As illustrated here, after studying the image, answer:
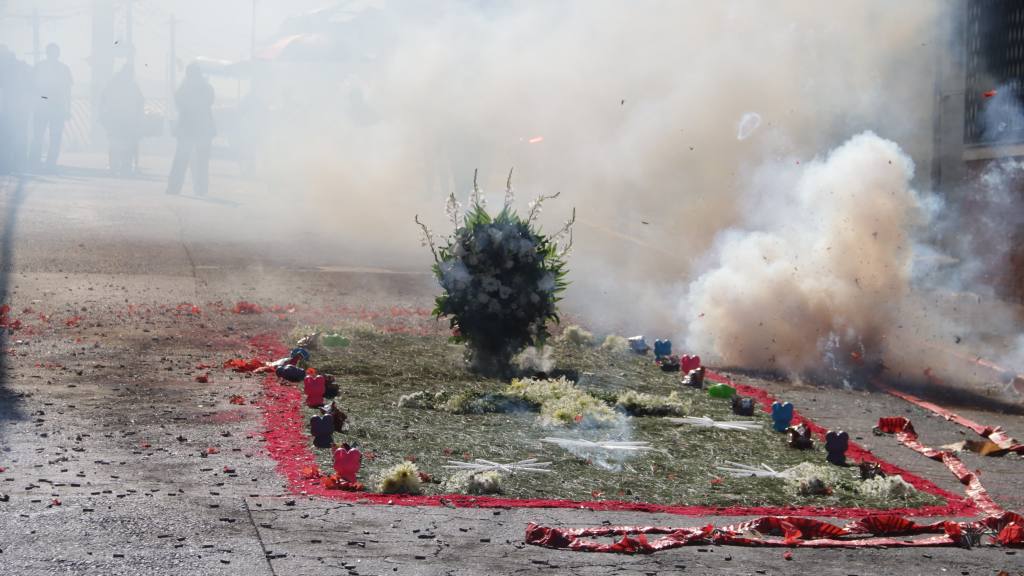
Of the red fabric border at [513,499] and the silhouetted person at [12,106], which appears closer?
the red fabric border at [513,499]

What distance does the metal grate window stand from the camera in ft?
58.0

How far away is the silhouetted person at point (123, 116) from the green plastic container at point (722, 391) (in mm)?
26891

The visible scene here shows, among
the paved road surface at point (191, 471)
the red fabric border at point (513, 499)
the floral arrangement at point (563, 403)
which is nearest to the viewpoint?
the paved road surface at point (191, 471)

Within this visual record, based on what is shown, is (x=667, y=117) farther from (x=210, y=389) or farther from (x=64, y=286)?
(x=210, y=389)

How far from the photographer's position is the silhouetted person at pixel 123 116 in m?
34.5

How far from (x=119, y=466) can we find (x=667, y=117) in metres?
17.3

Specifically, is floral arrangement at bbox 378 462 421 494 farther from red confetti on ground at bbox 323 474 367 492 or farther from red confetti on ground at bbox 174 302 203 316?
red confetti on ground at bbox 174 302 203 316

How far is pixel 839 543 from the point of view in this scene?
702cm

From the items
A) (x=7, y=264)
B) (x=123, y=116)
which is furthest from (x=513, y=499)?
(x=123, y=116)

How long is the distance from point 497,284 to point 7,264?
390 inches

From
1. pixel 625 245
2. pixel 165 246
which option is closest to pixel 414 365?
pixel 165 246

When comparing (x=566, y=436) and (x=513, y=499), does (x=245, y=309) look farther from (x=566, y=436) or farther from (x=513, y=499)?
(x=513, y=499)

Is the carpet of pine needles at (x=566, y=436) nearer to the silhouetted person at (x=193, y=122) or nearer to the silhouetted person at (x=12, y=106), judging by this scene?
the silhouetted person at (x=193, y=122)

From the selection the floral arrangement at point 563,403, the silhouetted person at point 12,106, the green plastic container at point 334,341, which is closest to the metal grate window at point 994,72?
the floral arrangement at point 563,403
